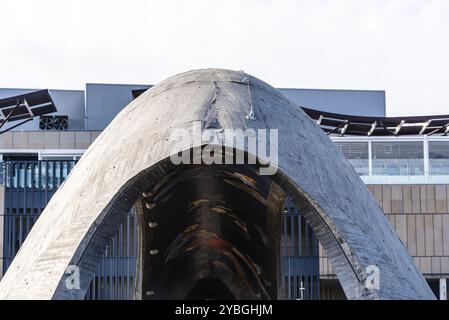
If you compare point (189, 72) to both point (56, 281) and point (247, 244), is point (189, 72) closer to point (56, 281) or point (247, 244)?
point (56, 281)

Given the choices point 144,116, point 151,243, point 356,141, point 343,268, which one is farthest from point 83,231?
point 356,141

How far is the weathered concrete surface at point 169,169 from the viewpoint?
9.48 m

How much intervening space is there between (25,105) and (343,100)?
22838 mm

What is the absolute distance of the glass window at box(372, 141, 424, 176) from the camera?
144ft

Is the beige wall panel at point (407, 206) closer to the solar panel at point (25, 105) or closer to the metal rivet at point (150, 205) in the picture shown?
the solar panel at point (25, 105)

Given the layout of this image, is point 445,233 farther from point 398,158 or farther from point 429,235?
point 398,158

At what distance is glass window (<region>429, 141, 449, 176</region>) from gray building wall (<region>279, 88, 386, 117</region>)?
1243cm

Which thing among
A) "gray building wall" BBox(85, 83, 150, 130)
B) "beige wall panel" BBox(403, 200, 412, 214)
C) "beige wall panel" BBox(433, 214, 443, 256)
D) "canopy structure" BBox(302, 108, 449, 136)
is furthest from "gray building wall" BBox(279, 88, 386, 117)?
"beige wall panel" BBox(433, 214, 443, 256)

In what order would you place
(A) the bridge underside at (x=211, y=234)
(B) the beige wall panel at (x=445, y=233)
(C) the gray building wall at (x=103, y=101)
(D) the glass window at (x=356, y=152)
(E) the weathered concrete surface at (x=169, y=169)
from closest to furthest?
(E) the weathered concrete surface at (x=169, y=169) → (A) the bridge underside at (x=211, y=234) → (B) the beige wall panel at (x=445, y=233) → (D) the glass window at (x=356, y=152) → (C) the gray building wall at (x=103, y=101)

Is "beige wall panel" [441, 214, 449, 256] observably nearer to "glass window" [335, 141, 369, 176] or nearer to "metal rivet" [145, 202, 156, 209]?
"glass window" [335, 141, 369, 176]

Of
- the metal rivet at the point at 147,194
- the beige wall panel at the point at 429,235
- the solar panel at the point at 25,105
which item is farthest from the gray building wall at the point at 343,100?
the metal rivet at the point at 147,194

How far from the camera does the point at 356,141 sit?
4681 centimetres

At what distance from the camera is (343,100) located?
60844 mm

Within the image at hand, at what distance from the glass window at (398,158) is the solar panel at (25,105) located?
14431mm
